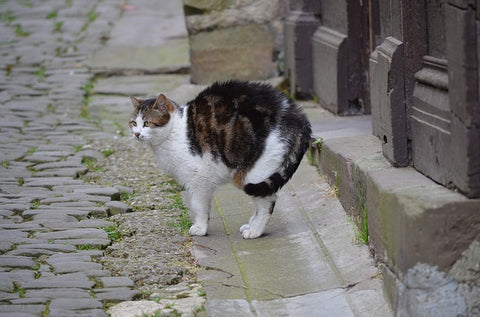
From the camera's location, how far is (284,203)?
21.7 ft

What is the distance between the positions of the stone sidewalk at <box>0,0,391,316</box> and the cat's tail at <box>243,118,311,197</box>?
342mm

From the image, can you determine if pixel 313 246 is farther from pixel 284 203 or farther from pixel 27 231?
pixel 27 231

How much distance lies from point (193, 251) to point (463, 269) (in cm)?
192

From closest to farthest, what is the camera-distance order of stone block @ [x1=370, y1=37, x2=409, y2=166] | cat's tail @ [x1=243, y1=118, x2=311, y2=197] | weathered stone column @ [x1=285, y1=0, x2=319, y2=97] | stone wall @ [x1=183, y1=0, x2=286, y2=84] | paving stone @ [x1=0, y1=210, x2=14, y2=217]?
stone block @ [x1=370, y1=37, x2=409, y2=166], cat's tail @ [x1=243, y1=118, x2=311, y2=197], paving stone @ [x1=0, y1=210, x2=14, y2=217], weathered stone column @ [x1=285, y1=0, x2=319, y2=97], stone wall @ [x1=183, y1=0, x2=286, y2=84]

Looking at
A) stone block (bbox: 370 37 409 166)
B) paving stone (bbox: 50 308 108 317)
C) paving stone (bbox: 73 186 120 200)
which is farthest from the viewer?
paving stone (bbox: 73 186 120 200)

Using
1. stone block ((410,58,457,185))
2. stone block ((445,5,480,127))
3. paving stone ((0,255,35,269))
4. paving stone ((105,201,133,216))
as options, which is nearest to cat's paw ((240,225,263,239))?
paving stone ((105,201,133,216))

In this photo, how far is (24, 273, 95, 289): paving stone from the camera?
5.02m

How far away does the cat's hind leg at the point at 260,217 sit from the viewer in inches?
Result: 231

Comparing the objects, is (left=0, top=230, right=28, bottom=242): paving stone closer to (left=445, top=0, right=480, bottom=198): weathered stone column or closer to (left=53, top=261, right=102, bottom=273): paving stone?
(left=53, top=261, right=102, bottom=273): paving stone

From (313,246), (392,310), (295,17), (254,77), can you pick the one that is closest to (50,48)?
(254,77)

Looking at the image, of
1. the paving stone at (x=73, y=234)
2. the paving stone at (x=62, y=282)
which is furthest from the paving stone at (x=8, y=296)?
the paving stone at (x=73, y=234)

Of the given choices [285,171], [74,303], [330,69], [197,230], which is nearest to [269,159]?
[285,171]

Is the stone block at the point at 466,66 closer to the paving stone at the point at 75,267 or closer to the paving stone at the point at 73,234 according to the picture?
the paving stone at the point at 75,267

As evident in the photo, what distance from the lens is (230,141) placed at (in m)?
5.86
